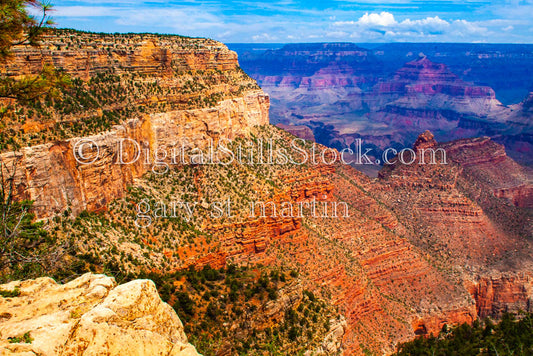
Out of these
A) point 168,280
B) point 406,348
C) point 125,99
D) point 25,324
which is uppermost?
point 125,99

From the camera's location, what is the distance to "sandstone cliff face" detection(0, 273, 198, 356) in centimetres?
1218

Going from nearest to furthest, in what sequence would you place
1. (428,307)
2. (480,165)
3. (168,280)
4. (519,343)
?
(519,343)
(168,280)
(428,307)
(480,165)

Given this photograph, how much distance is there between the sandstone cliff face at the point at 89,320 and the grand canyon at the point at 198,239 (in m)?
0.05

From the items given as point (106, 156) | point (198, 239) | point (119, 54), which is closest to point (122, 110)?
point (119, 54)

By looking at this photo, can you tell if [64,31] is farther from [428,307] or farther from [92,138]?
[428,307]

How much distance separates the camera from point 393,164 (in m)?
89.9

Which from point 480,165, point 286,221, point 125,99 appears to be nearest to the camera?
point 125,99

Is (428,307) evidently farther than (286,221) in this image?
Yes

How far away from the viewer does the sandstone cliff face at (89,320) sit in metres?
12.2

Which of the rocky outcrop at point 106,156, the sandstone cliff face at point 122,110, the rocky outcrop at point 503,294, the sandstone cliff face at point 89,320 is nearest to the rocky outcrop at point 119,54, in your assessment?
the sandstone cliff face at point 122,110

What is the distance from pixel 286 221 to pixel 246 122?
1584 centimetres

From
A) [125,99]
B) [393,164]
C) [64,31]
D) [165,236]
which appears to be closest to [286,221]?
[165,236]

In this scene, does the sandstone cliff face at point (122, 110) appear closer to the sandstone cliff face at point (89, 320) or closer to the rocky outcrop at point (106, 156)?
the rocky outcrop at point (106, 156)

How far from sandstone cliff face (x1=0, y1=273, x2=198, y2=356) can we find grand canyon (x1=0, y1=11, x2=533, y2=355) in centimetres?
5
